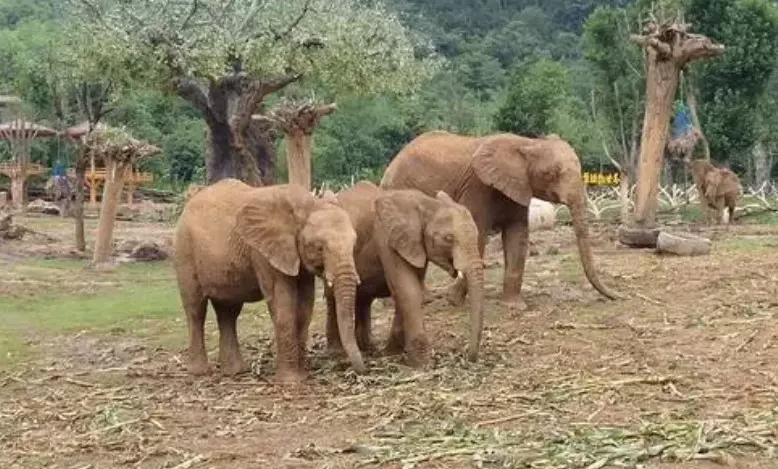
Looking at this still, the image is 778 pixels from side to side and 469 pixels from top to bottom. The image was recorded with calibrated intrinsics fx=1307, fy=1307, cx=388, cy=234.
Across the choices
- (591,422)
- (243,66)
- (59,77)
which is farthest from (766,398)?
(59,77)

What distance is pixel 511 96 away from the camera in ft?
131

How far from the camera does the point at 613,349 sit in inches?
403

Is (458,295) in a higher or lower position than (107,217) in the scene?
lower

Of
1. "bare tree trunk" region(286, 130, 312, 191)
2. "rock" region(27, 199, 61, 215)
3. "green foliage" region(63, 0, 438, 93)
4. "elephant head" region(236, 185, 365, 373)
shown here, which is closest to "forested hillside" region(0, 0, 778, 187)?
"green foliage" region(63, 0, 438, 93)

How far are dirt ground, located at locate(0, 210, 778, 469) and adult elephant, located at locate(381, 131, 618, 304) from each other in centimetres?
54

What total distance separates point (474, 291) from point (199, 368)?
248 cm

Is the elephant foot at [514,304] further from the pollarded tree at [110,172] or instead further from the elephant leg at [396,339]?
the pollarded tree at [110,172]

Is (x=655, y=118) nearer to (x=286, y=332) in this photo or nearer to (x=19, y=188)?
(x=286, y=332)

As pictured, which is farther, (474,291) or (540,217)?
(540,217)

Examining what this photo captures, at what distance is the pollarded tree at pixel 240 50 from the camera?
24.0m

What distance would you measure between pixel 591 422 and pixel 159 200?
37.8m

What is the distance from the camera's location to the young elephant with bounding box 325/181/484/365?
945 cm

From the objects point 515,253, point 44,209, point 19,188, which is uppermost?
point 515,253

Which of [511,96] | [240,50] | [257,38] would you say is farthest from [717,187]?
[511,96]
